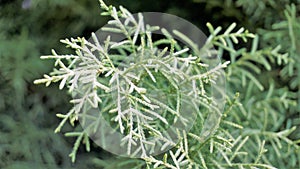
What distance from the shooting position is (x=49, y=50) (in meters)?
1.30

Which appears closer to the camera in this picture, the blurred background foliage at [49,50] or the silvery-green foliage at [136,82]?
the silvery-green foliage at [136,82]

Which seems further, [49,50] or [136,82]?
[49,50]

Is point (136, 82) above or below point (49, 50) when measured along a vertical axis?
below

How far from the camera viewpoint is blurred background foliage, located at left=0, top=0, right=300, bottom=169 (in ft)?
4.07

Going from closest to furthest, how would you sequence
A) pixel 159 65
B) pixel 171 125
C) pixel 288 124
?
pixel 159 65, pixel 171 125, pixel 288 124

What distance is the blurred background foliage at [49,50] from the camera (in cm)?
124

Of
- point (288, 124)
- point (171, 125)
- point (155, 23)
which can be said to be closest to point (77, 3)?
point (155, 23)

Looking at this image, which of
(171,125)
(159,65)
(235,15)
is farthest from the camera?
(235,15)

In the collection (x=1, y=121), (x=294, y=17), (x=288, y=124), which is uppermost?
(x=294, y=17)

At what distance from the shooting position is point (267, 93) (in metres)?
1.30

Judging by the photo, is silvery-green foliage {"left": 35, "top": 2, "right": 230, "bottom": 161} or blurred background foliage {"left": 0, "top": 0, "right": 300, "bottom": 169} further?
blurred background foliage {"left": 0, "top": 0, "right": 300, "bottom": 169}

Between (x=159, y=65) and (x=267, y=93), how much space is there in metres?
0.59

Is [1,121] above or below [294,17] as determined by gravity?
below

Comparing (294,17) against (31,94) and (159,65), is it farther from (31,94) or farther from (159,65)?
(31,94)
